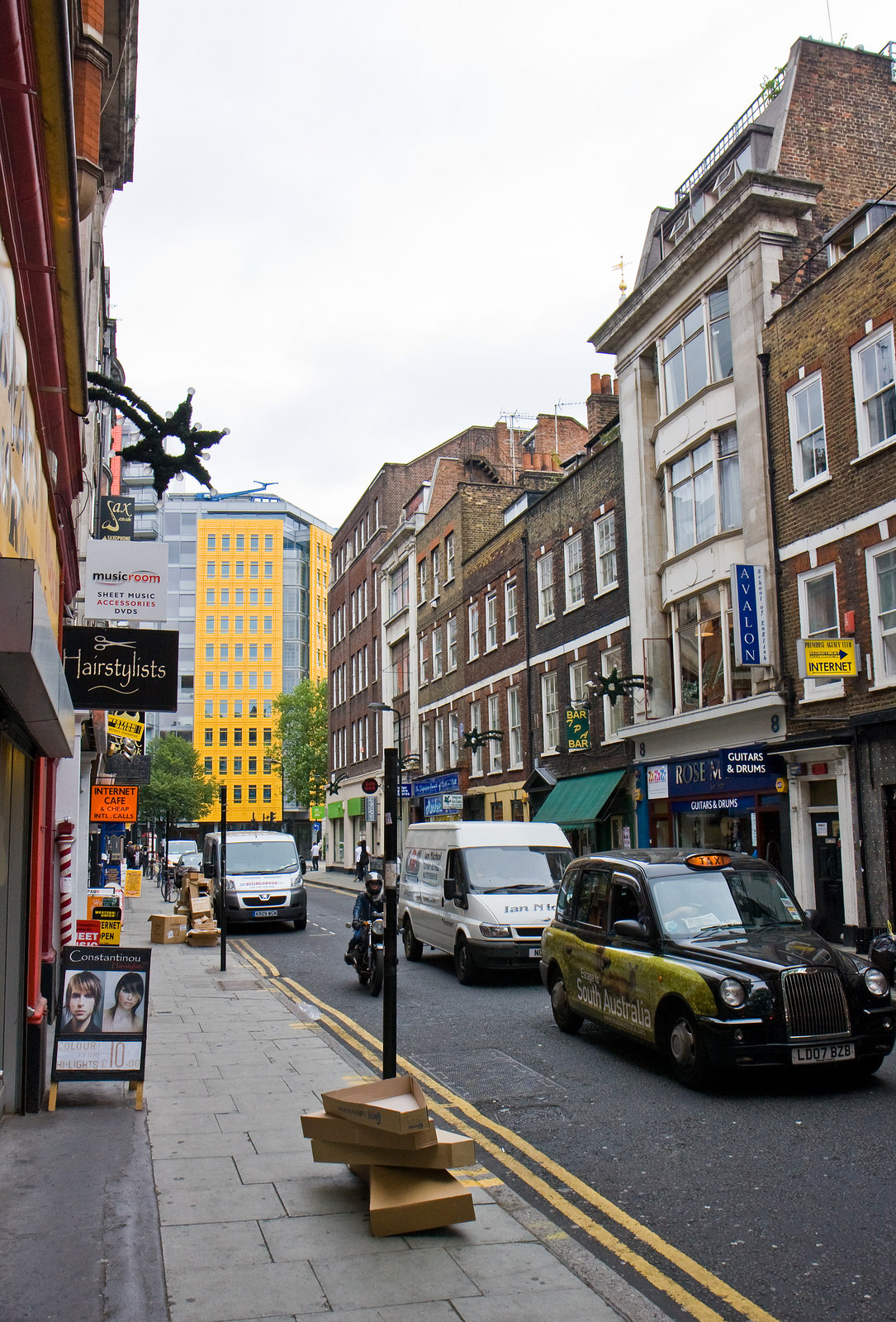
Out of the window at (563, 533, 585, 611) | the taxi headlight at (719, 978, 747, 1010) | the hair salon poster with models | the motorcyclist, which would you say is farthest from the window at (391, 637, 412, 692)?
the taxi headlight at (719, 978, 747, 1010)

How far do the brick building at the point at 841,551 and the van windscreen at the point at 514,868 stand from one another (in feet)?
16.1

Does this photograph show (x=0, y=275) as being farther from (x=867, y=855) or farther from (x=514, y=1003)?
(x=867, y=855)

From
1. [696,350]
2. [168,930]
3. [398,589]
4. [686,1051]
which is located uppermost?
[398,589]

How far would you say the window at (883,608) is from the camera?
17125 mm

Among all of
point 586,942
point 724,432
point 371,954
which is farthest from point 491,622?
point 586,942

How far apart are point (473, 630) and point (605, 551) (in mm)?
11227

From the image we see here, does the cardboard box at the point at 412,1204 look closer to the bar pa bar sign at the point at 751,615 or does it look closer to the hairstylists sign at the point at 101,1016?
the hairstylists sign at the point at 101,1016

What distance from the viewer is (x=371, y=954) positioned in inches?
554

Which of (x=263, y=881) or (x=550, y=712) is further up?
(x=550, y=712)

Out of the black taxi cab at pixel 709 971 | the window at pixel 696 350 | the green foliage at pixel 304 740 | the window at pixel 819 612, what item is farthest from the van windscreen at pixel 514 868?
the green foliage at pixel 304 740

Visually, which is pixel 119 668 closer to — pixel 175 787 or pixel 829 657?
pixel 829 657

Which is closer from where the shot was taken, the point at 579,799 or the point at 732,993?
the point at 732,993

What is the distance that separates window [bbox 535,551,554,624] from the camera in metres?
31.3

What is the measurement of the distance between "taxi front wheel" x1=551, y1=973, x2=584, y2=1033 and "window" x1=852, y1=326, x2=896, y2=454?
10.7 meters
